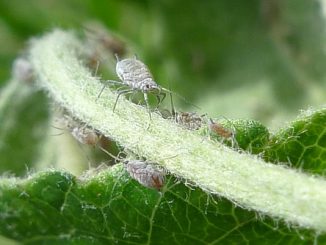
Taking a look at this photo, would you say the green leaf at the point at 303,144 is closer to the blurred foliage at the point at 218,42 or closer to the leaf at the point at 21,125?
the leaf at the point at 21,125

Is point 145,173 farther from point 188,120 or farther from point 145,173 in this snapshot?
point 188,120

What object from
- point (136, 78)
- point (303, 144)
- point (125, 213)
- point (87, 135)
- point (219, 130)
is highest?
point (136, 78)

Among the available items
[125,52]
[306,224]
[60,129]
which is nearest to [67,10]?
[125,52]

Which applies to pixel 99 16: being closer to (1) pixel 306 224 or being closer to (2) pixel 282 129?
(2) pixel 282 129

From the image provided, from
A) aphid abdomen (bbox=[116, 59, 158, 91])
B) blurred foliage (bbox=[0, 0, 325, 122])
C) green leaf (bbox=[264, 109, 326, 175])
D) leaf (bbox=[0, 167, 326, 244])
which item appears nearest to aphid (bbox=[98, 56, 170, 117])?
aphid abdomen (bbox=[116, 59, 158, 91])

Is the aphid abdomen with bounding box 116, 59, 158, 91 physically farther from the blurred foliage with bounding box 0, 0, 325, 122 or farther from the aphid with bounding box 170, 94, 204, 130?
the blurred foliage with bounding box 0, 0, 325, 122

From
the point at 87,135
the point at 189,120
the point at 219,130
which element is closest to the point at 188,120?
the point at 189,120

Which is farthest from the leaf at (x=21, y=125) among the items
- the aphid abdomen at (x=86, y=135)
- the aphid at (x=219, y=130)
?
the aphid at (x=219, y=130)
